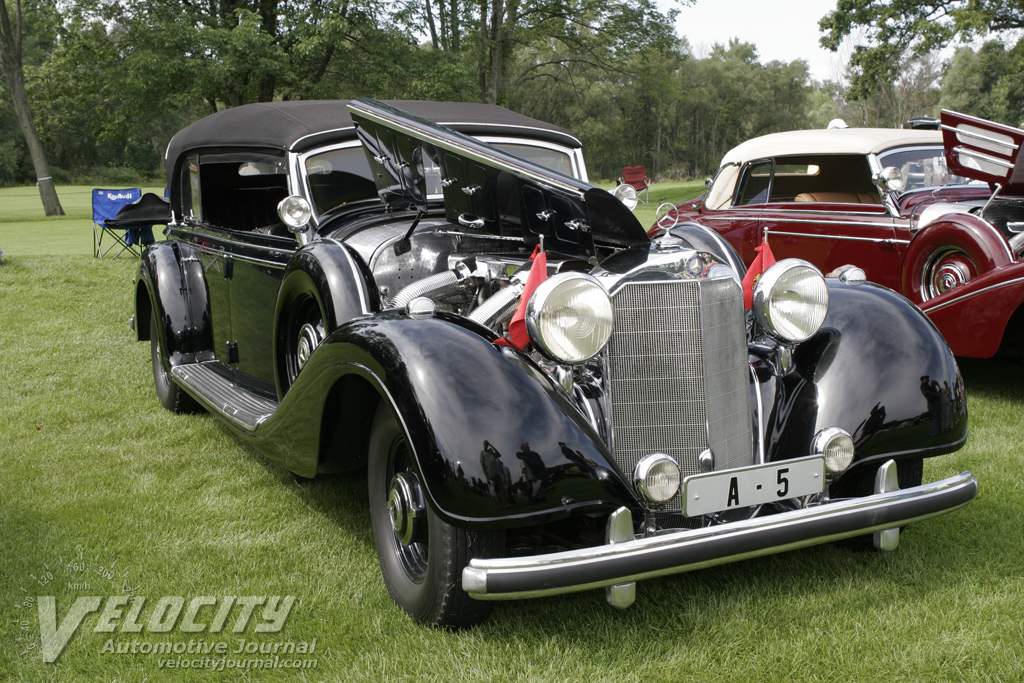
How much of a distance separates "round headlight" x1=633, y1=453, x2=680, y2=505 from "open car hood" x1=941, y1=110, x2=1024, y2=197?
436 centimetres

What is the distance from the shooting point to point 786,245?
7004 millimetres

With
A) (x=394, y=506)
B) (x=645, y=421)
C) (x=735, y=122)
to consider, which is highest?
(x=735, y=122)

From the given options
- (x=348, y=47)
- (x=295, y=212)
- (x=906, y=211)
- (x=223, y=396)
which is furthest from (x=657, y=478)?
(x=348, y=47)

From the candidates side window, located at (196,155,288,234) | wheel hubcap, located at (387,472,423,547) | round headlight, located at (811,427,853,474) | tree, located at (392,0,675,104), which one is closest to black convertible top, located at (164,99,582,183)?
side window, located at (196,155,288,234)

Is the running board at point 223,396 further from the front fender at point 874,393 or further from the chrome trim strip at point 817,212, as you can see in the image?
the chrome trim strip at point 817,212

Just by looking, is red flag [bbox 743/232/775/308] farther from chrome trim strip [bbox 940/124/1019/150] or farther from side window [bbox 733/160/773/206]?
side window [bbox 733/160/773/206]

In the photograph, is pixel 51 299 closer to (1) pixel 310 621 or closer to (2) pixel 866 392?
(1) pixel 310 621

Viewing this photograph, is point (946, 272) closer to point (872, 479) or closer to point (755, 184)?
point (755, 184)

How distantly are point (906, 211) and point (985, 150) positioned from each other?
77 cm

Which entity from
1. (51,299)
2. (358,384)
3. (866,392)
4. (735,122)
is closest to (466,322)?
(358,384)

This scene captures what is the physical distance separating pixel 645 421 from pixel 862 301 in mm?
1101

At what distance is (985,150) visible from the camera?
5.52 meters

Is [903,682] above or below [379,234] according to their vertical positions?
below

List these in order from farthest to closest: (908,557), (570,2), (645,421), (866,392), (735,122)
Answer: (735,122) → (570,2) → (908,557) → (866,392) → (645,421)
